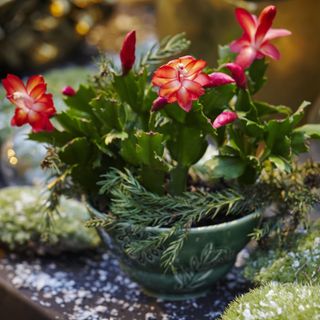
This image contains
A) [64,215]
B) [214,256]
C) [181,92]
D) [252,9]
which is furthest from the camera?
[252,9]

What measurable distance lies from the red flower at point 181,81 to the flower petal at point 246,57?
0.13 metres

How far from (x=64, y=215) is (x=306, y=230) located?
0.42m

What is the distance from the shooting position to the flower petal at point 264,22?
36.6 inches

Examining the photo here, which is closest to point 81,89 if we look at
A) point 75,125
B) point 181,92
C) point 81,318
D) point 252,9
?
point 75,125

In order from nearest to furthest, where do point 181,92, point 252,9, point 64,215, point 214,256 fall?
point 181,92 < point 214,256 < point 64,215 < point 252,9

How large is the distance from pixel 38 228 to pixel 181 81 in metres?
0.45

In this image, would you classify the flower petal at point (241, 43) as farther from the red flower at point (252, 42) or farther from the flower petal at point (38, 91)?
the flower petal at point (38, 91)

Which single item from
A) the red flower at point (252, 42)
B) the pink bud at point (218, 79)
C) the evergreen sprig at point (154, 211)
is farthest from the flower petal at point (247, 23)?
the evergreen sprig at point (154, 211)

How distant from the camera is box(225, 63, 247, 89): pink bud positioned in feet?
3.01

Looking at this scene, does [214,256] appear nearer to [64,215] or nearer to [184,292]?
[184,292]

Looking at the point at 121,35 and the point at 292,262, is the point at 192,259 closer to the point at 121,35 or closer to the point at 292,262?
the point at 292,262

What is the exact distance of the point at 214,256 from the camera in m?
0.95

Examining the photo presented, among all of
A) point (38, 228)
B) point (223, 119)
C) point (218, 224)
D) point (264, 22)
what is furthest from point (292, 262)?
point (38, 228)

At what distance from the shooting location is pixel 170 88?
2.76ft
